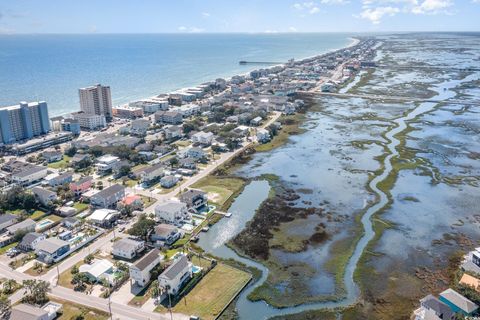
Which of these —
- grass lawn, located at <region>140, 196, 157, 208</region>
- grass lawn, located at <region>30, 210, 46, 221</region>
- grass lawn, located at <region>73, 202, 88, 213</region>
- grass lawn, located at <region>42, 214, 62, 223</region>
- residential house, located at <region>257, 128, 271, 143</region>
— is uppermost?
residential house, located at <region>257, 128, 271, 143</region>

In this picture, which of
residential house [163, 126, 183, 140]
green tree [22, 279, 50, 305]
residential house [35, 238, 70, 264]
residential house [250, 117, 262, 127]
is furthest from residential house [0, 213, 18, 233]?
residential house [250, 117, 262, 127]

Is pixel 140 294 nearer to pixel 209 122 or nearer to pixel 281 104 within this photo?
pixel 209 122

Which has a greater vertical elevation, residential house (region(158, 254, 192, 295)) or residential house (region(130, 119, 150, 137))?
residential house (region(130, 119, 150, 137))

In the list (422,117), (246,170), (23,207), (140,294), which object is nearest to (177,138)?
(246,170)

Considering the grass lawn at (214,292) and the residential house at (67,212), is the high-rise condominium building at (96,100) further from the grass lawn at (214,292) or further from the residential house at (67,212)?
the grass lawn at (214,292)

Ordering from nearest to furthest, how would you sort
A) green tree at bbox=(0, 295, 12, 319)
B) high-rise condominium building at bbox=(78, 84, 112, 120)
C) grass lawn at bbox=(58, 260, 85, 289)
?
green tree at bbox=(0, 295, 12, 319), grass lawn at bbox=(58, 260, 85, 289), high-rise condominium building at bbox=(78, 84, 112, 120)

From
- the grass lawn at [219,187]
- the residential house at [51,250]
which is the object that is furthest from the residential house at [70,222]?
the grass lawn at [219,187]

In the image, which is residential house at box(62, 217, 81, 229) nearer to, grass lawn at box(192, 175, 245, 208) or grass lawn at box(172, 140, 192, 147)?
grass lawn at box(192, 175, 245, 208)
